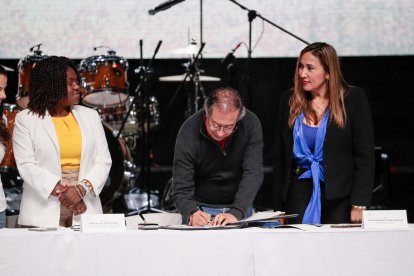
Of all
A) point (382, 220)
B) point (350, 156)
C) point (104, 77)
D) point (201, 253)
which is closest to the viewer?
point (201, 253)

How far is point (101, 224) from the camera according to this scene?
9.20ft

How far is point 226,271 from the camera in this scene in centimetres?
273

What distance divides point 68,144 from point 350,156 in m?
1.32

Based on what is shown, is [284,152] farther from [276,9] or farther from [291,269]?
[276,9]

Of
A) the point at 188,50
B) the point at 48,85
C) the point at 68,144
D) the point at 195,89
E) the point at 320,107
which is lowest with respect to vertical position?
the point at 68,144

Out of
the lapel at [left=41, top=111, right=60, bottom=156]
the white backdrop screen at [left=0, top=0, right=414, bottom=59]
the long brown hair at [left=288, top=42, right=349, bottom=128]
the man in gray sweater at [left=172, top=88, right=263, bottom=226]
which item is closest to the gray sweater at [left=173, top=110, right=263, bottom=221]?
the man in gray sweater at [left=172, top=88, right=263, bottom=226]

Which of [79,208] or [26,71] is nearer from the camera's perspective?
[79,208]

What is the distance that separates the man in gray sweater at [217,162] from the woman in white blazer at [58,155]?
426 millimetres

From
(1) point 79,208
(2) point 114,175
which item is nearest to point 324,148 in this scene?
(1) point 79,208

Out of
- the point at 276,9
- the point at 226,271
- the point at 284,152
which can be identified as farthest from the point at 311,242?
the point at 276,9

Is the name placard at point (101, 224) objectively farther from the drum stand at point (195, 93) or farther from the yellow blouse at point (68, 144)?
the drum stand at point (195, 93)

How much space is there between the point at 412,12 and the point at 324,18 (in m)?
0.77

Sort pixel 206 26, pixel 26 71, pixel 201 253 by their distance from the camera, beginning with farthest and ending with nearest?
pixel 206 26 < pixel 26 71 < pixel 201 253

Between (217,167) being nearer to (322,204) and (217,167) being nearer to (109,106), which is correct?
(322,204)
